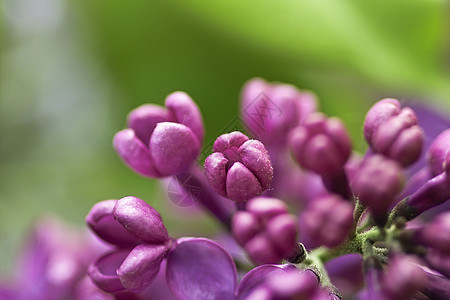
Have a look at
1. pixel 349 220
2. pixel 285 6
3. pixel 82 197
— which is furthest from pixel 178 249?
pixel 82 197

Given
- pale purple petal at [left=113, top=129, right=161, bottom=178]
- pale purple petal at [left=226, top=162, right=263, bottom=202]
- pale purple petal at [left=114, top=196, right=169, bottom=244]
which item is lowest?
pale purple petal at [left=114, top=196, right=169, bottom=244]

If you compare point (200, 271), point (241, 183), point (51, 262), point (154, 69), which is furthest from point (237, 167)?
point (154, 69)

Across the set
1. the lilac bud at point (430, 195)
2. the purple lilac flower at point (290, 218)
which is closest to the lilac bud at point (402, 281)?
the purple lilac flower at point (290, 218)

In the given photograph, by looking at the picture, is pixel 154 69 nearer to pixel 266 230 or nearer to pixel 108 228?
pixel 108 228

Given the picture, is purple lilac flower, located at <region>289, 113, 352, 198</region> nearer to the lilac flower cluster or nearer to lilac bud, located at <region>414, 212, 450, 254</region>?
the lilac flower cluster

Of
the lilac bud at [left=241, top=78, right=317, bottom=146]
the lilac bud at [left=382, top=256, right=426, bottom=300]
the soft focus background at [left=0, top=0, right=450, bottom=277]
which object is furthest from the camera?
the soft focus background at [left=0, top=0, right=450, bottom=277]

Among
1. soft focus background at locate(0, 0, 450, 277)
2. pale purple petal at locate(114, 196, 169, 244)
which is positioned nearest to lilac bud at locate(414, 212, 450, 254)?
pale purple petal at locate(114, 196, 169, 244)
